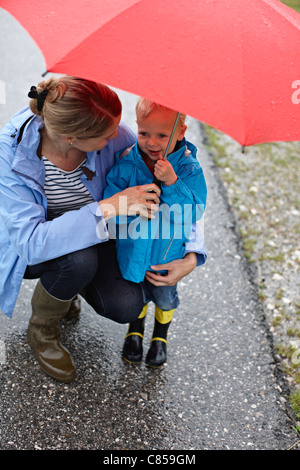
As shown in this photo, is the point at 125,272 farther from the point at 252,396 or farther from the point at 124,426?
the point at 252,396

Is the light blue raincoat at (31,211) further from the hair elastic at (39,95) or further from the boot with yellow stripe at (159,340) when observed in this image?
the boot with yellow stripe at (159,340)

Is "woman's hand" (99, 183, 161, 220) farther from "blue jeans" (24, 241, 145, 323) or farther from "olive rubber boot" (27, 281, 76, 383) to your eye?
"olive rubber boot" (27, 281, 76, 383)

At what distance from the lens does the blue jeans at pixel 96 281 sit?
2266mm

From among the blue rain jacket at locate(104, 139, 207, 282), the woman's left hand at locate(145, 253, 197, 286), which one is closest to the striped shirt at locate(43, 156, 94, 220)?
the blue rain jacket at locate(104, 139, 207, 282)

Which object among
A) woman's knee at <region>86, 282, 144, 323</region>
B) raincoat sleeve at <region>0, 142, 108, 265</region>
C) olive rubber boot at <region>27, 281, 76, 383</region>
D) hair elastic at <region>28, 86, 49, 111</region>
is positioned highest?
hair elastic at <region>28, 86, 49, 111</region>

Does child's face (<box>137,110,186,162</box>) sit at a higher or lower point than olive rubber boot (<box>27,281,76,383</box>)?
higher

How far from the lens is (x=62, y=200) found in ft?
7.70

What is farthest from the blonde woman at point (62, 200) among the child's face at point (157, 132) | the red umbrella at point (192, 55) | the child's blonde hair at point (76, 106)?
the red umbrella at point (192, 55)

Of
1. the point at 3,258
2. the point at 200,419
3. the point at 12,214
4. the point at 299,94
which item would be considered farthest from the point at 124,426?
the point at 299,94

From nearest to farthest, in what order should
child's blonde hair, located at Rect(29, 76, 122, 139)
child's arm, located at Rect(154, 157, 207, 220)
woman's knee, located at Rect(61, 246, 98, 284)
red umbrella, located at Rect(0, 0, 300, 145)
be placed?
1. red umbrella, located at Rect(0, 0, 300, 145)
2. child's blonde hair, located at Rect(29, 76, 122, 139)
3. child's arm, located at Rect(154, 157, 207, 220)
4. woman's knee, located at Rect(61, 246, 98, 284)

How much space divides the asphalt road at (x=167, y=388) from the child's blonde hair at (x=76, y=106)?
48.6 inches

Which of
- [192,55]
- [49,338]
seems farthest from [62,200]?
[192,55]

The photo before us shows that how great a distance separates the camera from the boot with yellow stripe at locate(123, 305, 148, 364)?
2691 millimetres

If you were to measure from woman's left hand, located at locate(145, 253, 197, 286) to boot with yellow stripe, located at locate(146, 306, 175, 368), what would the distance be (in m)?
0.27
